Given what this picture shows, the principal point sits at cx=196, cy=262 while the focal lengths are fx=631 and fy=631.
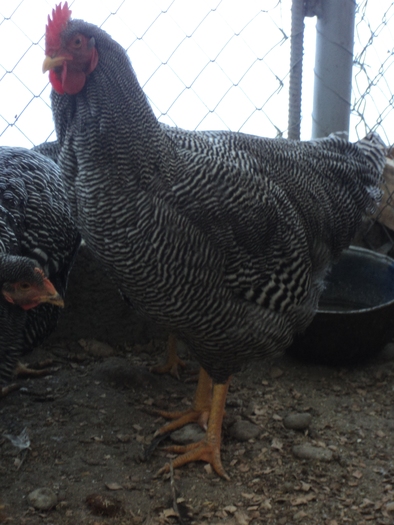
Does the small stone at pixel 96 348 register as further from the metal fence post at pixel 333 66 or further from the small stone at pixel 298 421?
the metal fence post at pixel 333 66

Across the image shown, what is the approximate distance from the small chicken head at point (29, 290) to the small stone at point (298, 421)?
1360 millimetres

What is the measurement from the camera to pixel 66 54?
2408 mm

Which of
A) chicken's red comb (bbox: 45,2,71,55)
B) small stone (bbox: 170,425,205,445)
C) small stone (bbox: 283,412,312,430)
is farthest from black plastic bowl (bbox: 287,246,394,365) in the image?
chicken's red comb (bbox: 45,2,71,55)

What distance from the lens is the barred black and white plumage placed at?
2500 millimetres

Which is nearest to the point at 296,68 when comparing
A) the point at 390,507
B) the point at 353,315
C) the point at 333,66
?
the point at 333,66

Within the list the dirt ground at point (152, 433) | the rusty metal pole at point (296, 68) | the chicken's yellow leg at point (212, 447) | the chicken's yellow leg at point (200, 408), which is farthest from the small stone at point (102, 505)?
the rusty metal pole at point (296, 68)

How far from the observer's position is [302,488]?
2816 mm

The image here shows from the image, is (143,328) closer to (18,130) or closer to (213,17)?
(18,130)

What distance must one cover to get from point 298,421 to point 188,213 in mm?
1303

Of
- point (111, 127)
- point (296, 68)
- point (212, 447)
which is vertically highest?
point (296, 68)

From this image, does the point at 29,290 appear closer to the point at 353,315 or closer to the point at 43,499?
the point at 43,499

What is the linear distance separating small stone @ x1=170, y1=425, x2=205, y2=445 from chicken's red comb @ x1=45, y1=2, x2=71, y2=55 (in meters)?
1.91

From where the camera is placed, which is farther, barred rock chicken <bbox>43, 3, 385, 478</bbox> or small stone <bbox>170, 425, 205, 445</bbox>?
small stone <bbox>170, 425, 205, 445</bbox>

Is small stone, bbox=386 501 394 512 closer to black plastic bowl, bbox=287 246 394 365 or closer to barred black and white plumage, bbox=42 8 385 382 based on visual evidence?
barred black and white plumage, bbox=42 8 385 382
